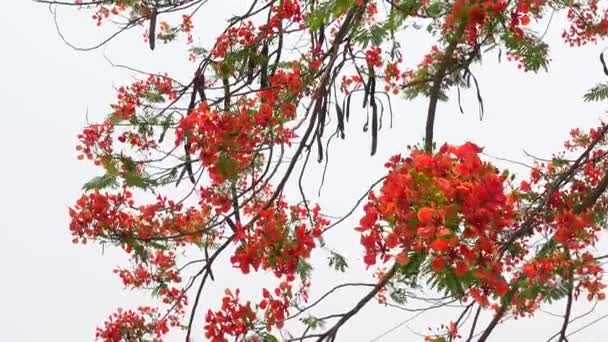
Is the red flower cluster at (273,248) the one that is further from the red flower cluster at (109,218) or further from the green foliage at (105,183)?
the green foliage at (105,183)

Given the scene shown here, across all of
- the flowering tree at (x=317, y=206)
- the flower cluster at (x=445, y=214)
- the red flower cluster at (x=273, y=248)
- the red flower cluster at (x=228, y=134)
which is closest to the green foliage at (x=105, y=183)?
the flowering tree at (x=317, y=206)

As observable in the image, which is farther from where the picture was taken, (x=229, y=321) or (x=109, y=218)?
(x=109, y=218)

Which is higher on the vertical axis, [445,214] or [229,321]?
[229,321]

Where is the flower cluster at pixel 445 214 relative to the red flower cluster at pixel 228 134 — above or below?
below

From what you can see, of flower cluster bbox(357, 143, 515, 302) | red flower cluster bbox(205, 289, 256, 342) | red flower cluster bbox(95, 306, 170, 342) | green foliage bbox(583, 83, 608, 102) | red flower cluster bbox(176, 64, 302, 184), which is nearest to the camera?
flower cluster bbox(357, 143, 515, 302)

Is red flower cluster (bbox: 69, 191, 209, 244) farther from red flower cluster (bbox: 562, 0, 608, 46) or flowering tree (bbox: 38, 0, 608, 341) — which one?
red flower cluster (bbox: 562, 0, 608, 46)

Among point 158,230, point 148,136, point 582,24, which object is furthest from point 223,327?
point 582,24

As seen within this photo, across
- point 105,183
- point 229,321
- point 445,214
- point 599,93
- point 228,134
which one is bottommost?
point 445,214

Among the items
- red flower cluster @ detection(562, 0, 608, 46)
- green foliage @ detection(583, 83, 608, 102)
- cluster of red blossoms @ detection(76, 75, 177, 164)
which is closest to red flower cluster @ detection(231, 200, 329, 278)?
cluster of red blossoms @ detection(76, 75, 177, 164)

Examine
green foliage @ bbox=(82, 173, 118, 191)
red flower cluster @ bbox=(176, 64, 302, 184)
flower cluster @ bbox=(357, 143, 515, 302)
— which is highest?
green foliage @ bbox=(82, 173, 118, 191)

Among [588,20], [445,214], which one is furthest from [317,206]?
[588,20]

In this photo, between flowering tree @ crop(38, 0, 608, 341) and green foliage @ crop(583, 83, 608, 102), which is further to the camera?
green foliage @ crop(583, 83, 608, 102)

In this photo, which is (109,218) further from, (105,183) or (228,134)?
(105,183)

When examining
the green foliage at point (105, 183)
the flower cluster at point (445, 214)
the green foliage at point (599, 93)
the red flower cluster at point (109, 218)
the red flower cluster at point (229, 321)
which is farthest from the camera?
the green foliage at point (599, 93)
